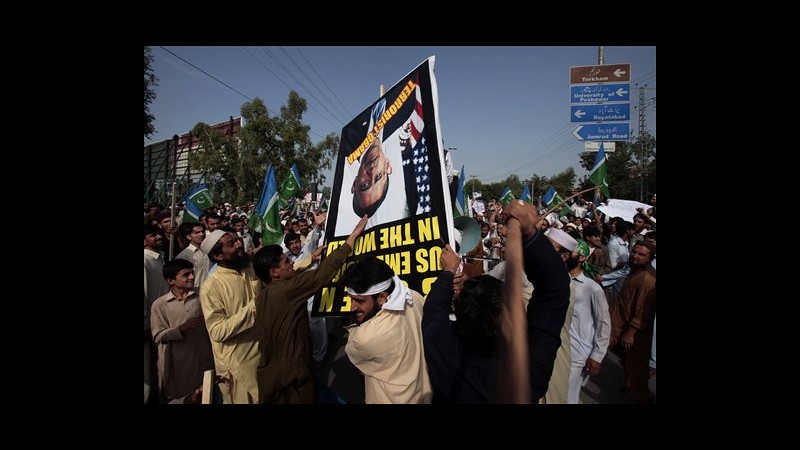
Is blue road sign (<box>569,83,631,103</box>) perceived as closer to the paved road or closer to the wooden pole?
the paved road

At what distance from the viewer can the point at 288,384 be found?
→ 2516 mm

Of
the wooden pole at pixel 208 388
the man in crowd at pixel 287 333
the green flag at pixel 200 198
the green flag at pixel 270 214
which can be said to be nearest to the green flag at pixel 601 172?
the green flag at pixel 270 214

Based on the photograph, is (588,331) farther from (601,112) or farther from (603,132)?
(601,112)

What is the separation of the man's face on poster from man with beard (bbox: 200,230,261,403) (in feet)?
3.24

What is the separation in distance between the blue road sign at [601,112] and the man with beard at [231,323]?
8202 millimetres

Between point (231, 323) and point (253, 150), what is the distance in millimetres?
19266

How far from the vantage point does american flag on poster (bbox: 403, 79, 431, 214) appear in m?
2.41

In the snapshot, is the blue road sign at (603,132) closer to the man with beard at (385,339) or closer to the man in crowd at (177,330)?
the man with beard at (385,339)

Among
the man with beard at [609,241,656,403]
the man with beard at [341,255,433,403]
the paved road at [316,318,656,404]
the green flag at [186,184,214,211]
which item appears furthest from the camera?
the green flag at [186,184,214,211]

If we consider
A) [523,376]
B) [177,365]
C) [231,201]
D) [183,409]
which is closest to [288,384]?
[183,409]

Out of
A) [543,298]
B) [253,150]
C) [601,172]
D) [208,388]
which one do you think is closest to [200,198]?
[208,388]

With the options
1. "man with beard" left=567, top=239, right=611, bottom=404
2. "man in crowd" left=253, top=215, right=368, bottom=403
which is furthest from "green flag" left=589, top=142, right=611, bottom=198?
"man in crowd" left=253, top=215, right=368, bottom=403
